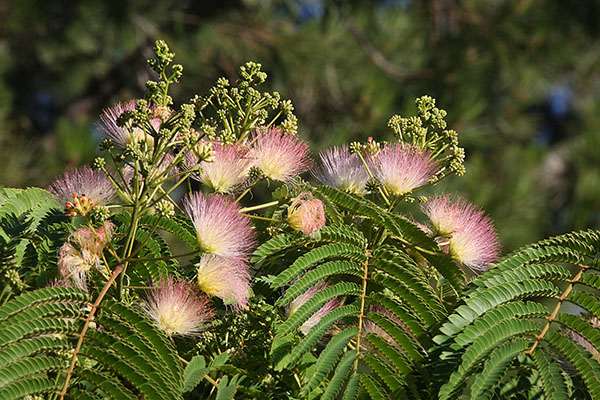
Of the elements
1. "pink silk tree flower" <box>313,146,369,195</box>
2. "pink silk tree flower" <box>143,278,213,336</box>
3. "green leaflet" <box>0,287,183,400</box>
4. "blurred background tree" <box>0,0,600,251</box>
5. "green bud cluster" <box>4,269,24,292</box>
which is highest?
"blurred background tree" <box>0,0,600,251</box>

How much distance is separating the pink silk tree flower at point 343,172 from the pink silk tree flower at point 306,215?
0.67 feet

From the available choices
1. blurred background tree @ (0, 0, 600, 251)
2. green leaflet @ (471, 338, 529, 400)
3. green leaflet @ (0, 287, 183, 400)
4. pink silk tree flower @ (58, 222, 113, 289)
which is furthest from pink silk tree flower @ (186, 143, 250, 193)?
blurred background tree @ (0, 0, 600, 251)

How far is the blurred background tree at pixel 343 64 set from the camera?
8023mm

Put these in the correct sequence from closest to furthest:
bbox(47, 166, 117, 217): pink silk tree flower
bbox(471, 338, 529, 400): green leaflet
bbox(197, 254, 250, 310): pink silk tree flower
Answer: bbox(471, 338, 529, 400): green leaflet
bbox(197, 254, 250, 310): pink silk tree flower
bbox(47, 166, 117, 217): pink silk tree flower

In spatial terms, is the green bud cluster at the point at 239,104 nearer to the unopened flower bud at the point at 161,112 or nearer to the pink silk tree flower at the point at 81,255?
the unopened flower bud at the point at 161,112

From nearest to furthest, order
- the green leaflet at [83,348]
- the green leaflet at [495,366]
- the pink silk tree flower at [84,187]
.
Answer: the green leaflet at [83,348], the green leaflet at [495,366], the pink silk tree flower at [84,187]

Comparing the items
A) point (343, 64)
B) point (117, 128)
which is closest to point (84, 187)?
point (117, 128)

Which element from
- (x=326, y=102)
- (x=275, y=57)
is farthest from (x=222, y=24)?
(x=326, y=102)

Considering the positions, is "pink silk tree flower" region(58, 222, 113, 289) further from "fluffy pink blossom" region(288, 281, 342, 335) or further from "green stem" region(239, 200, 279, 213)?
"fluffy pink blossom" region(288, 281, 342, 335)

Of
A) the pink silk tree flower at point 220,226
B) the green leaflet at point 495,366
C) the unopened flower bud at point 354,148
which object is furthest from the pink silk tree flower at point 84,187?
the green leaflet at point 495,366

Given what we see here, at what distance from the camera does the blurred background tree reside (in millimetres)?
8023

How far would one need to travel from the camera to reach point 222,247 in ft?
4.40

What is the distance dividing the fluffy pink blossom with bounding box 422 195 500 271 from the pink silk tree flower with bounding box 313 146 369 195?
16 centimetres

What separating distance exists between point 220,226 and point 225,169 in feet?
0.53
